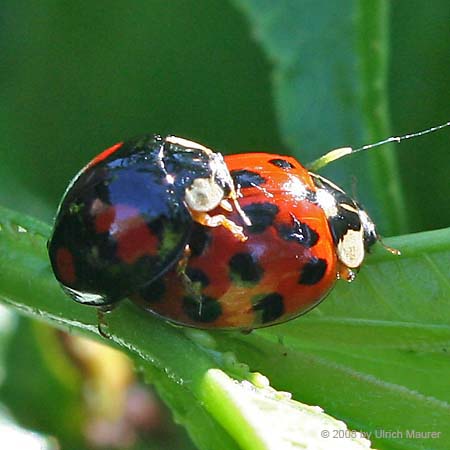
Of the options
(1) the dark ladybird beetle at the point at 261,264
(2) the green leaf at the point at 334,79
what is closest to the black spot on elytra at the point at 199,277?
(1) the dark ladybird beetle at the point at 261,264

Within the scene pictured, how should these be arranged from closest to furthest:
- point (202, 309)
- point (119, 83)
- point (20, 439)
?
1. point (202, 309)
2. point (20, 439)
3. point (119, 83)

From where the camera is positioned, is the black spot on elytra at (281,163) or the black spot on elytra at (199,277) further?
the black spot on elytra at (281,163)

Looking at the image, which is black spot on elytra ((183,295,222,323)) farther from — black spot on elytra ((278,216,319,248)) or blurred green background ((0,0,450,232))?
blurred green background ((0,0,450,232))

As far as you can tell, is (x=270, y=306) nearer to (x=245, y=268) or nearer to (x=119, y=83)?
(x=245, y=268)

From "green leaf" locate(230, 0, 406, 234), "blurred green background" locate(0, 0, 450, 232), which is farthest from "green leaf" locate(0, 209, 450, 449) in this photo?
"blurred green background" locate(0, 0, 450, 232)

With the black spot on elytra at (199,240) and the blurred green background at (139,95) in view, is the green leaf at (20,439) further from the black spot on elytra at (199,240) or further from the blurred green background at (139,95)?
the black spot on elytra at (199,240)

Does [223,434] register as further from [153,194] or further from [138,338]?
[153,194]

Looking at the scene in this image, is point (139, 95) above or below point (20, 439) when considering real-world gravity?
above

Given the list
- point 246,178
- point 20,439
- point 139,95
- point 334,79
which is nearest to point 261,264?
point 246,178
